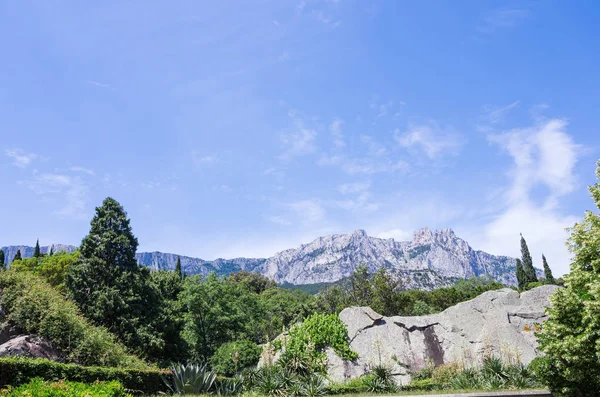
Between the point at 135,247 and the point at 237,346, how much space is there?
398 inches

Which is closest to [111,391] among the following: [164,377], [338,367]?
[164,377]

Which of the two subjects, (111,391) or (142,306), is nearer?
(111,391)

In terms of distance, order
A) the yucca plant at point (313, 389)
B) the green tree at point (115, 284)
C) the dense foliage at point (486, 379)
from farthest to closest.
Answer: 1. the green tree at point (115, 284)
2. the dense foliage at point (486, 379)
3. the yucca plant at point (313, 389)

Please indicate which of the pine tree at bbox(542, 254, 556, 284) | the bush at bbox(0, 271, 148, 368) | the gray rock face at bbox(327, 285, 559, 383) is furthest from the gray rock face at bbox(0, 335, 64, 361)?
the pine tree at bbox(542, 254, 556, 284)

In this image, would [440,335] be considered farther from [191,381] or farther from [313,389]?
[191,381]

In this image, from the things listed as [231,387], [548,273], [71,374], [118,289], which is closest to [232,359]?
[118,289]

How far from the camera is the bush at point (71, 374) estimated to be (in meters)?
10.1

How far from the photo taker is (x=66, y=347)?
17.2 m

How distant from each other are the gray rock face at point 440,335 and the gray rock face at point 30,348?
12.6 meters

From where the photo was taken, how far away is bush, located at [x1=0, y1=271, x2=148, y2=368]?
16.9 meters

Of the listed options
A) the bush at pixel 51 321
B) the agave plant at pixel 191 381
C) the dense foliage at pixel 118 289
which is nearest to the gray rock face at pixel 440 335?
the agave plant at pixel 191 381

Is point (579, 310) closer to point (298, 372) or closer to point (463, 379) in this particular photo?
point (463, 379)

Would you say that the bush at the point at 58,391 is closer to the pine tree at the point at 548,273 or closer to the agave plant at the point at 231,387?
the agave plant at the point at 231,387

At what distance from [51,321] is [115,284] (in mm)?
9383
